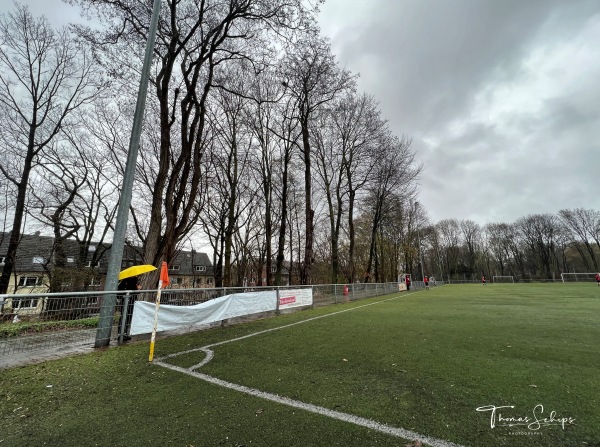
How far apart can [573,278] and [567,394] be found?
67.1 meters

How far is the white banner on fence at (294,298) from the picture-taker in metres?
12.6

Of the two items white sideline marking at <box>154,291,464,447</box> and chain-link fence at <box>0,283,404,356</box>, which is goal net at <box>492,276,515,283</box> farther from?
white sideline marking at <box>154,291,464,447</box>

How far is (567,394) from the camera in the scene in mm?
3127

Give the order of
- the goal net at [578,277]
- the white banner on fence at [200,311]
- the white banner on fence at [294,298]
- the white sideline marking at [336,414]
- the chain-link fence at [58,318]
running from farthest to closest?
the goal net at [578,277]
the white banner on fence at [294,298]
the white banner on fence at [200,311]
the chain-link fence at [58,318]
the white sideline marking at [336,414]

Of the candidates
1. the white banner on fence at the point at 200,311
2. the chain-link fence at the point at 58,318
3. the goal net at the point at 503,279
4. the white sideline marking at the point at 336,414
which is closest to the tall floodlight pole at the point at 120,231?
the chain-link fence at the point at 58,318

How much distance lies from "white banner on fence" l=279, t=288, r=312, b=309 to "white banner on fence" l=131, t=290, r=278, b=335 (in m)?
0.77

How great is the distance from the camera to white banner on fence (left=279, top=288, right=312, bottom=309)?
1261 centimetres

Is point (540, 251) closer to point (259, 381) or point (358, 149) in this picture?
point (358, 149)

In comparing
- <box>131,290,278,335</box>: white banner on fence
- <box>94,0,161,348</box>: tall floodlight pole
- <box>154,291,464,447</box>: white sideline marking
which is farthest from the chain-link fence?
<box>154,291,464,447</box>: white sideline marking

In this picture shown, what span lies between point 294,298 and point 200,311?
602cm

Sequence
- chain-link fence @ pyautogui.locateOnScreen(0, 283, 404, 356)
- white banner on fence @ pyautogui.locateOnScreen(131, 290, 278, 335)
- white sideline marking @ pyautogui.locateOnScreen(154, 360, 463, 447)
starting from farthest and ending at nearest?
1. white banner on fence @ pyautogui.locateOnScreen(131, 290, 278, 335)
2. chain-link fence @ pyautogui.locateOnScreen(0, 283, 404, 356)
3. white sideline marking @ pyautogui.locateOnScreen(154, 360, 463, 447)

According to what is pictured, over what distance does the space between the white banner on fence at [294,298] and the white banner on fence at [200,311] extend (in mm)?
769

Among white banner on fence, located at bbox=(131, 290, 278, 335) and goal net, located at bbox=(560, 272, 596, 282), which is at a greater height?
goal net, located at bbox=(560, 272, 596, 282)
